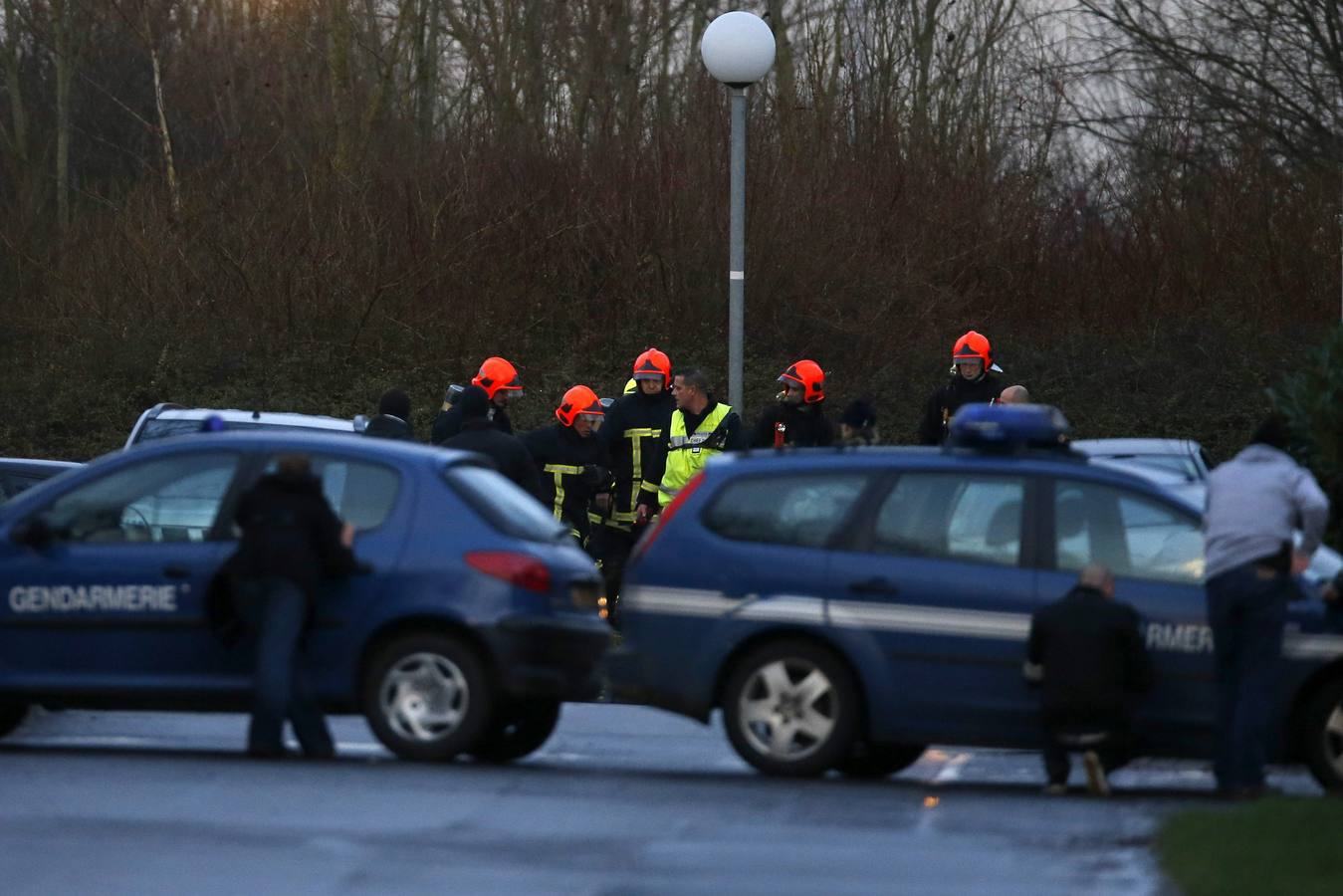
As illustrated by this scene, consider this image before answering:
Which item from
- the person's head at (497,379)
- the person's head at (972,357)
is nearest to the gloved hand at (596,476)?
the person's head at (497,379)

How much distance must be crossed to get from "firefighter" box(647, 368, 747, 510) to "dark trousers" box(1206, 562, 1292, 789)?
6.31 m

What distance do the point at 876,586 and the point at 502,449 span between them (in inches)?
183

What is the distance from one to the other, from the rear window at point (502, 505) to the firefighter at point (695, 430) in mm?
4666

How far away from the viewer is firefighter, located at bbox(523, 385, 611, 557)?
679 inches

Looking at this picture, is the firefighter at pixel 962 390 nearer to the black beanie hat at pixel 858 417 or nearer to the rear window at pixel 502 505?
the black beanie hat at pixel 858 417

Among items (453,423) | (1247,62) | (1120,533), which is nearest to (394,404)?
(453,423)

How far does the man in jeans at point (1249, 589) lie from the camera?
32.3ft

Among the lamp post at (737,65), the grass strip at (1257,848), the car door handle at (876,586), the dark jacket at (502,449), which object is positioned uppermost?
the lamp post at (737,65)

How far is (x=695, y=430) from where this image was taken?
633 inches

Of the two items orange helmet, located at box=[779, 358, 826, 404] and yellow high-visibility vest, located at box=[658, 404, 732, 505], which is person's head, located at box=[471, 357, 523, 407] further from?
orange helmet, located at box=[779, 358, 826, 404]

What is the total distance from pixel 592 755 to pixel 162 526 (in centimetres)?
241

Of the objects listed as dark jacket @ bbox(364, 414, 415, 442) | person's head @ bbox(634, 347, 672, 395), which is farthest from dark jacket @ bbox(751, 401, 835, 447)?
dark jacket @ bbox(364, 414, 415, 442)

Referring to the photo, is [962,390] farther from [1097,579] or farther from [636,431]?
[1097,579]

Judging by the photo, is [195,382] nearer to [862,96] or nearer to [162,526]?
[862,96]
